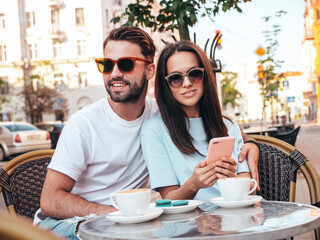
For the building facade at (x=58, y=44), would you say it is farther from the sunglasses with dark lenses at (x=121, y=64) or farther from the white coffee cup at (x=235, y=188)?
the white coffee cup at (x=235, y=188)


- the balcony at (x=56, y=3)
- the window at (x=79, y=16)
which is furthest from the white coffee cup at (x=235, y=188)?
the balcony at (x=56, y=3)

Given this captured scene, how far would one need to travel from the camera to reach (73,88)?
4859 centimetres

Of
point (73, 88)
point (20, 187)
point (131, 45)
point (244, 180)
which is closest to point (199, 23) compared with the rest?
point (131, 45)

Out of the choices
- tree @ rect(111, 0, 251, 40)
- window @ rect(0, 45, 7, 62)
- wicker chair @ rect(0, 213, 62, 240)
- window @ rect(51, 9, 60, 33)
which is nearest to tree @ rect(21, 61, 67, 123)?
window @ rect(51, 9, 60, 33)

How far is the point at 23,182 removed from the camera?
2908 mm

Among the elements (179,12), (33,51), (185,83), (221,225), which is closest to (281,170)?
(185,83)

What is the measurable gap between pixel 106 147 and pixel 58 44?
48092 millimetres

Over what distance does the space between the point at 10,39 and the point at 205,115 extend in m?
48.9

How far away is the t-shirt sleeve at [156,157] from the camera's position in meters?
2.58

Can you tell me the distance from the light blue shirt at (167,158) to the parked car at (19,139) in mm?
16888

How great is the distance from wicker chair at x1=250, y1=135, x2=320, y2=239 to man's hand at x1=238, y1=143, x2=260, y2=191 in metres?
0.15

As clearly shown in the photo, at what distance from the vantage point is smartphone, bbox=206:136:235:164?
2.06m

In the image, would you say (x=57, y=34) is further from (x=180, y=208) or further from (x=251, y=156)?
(x=180, y=208)

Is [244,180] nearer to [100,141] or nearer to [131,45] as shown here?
[100,141]
